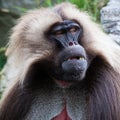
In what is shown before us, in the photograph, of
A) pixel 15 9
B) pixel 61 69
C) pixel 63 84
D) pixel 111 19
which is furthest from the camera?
pixel 15 9

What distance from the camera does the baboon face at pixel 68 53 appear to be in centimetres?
322

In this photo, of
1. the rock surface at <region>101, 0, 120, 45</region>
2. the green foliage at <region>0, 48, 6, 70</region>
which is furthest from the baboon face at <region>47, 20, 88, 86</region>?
the green foliage at <region>0, 48, 6, 70</region>

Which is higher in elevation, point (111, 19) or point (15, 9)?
point (111, 19)

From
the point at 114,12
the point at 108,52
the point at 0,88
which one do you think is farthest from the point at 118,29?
the point at 108,52

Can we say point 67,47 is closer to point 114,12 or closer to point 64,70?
point 64,70

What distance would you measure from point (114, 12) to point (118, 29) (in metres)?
0.28

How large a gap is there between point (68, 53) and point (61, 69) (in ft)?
0.48

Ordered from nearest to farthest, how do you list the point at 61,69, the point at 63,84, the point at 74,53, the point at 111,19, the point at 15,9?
the point at 74,53, the point at 61,69, the point at 63,84, the point at 111,19, the point at 15,9

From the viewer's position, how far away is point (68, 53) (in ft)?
10.6

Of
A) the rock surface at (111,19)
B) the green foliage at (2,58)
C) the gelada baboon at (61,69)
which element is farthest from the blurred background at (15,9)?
the gelada baboon at (61,69)

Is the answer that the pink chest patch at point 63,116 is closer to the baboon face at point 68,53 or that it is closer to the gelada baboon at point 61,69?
the gelada baboon at point 61,69

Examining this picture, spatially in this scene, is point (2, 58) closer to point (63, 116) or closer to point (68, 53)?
point (63, 116)

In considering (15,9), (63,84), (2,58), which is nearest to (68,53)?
(63,84)

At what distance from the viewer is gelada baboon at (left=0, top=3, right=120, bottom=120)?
11.0ft
